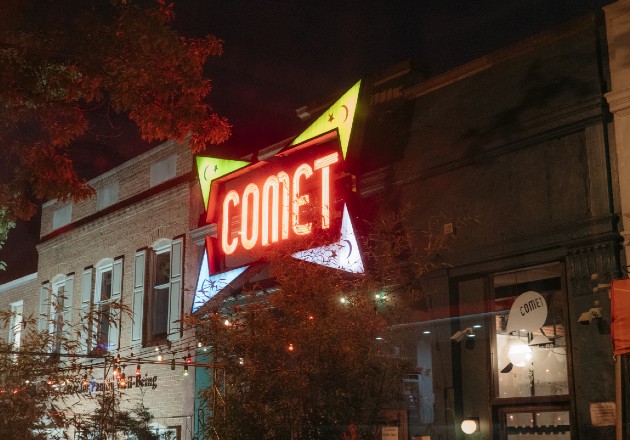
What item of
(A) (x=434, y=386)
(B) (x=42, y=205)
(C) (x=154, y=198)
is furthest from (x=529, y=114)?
(B) (x=42, y=205)

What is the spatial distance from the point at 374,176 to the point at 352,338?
15.6 ft

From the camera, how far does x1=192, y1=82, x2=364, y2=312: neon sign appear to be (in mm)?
12461

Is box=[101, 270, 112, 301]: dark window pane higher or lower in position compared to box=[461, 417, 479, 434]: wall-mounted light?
higher

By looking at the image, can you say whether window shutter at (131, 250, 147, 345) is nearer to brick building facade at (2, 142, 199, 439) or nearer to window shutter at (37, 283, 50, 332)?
brick building facade at (2, 142, 199, 439)

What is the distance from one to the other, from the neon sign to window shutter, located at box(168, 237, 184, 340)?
186cm

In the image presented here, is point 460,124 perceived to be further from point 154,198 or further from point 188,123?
point 154,198

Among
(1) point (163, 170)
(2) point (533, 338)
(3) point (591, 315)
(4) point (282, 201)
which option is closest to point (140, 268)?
(1) point (163, 170)

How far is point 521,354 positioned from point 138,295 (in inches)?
418

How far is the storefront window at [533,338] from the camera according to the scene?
10984 mm

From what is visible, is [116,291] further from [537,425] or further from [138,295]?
[537,425]

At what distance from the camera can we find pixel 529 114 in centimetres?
1171

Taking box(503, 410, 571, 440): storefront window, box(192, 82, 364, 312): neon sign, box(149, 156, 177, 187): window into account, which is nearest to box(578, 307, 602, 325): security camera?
box(503, 410, 571, 440): storefront window

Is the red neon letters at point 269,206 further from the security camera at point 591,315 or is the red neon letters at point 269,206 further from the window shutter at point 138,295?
the security camera at point 591,315

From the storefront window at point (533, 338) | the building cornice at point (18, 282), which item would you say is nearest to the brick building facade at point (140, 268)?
the building cornice at point (18, 282)
